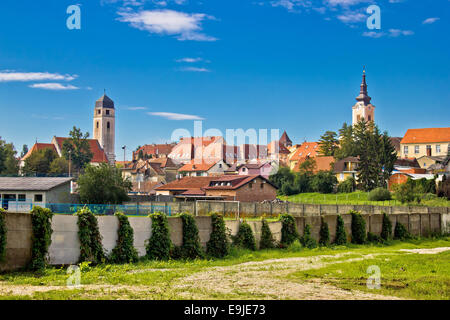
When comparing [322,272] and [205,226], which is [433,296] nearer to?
[322,272]

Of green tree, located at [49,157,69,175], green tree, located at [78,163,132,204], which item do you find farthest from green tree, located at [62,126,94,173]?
green tree, located at [78,163,132,204]

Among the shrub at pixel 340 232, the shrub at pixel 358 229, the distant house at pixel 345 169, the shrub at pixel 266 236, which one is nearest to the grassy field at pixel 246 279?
the shrub at pixel 266 236

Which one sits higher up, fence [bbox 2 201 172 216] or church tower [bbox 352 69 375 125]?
church tower [bbox 352 69 375 125]

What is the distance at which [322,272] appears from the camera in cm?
1653

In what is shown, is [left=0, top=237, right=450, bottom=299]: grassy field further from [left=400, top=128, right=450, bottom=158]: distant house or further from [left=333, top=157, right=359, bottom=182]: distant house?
[left=400, top=128, right=450, bottom=158]: distant house

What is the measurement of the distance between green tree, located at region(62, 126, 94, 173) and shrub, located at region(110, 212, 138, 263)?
11299 cm

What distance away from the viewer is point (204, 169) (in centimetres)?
10681

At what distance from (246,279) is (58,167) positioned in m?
97.6

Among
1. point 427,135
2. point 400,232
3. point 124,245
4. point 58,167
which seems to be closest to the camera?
point 124,245

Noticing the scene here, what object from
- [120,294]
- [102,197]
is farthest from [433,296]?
[102,197]

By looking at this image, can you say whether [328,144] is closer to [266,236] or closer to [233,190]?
[233,190]

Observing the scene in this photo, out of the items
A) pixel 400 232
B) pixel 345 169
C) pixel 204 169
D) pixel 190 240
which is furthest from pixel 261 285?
pixel 204 169

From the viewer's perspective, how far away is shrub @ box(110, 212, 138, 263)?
56.2 feet
